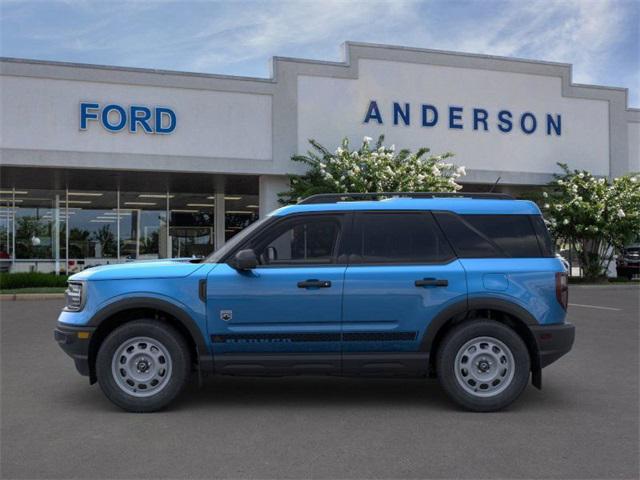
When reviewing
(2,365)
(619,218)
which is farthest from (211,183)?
(2,365)

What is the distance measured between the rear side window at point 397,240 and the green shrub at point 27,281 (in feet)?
56.5

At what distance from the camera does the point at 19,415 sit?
5957 millimetres

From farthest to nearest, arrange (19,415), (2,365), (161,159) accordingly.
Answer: (161,159)
(2,365)
(19,415)

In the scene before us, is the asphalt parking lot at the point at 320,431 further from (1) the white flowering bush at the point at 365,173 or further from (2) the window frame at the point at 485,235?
(1) the white flowering bush at the point at 365,173

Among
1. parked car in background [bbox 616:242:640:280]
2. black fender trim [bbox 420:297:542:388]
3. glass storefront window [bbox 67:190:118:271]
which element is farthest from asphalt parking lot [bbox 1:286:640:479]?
parked car in background [bbox 616:242:640:280]

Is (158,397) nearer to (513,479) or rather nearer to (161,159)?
(513,479)

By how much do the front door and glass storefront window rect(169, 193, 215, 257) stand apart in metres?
21.2

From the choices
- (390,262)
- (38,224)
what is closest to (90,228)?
(38,224)

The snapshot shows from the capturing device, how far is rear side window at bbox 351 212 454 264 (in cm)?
621

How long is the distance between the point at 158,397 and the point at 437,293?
2653 mm

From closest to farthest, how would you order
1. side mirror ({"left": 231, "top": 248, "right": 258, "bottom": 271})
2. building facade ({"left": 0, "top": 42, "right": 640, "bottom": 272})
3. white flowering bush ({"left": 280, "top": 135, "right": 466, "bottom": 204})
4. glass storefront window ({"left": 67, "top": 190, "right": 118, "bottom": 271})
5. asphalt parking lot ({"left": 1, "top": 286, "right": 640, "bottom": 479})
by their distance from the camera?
1. asphalt parking lot ({"left": 1, "top": 286, "right": 640, "bottom": 479})
2. side mirror ({"left": 231, "top": 248, "right": 258, "bottom": 271})
3. building facade ({"left": 0, "top": 42, "right": 640, "bottom": 272})
4. white flowering bush ({"left": 280, "top": 135, "right": 466, "bottom": 204})
5. glass storefront window ({"left": 67, "top": 190, "right": 118, "bottom": 271})

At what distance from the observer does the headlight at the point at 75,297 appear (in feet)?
20.3

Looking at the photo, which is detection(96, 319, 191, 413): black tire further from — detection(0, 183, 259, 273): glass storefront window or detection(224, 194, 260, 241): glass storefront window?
detection(224, 194, 260, 241): glass storefront window

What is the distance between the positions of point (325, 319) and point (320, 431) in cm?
103
